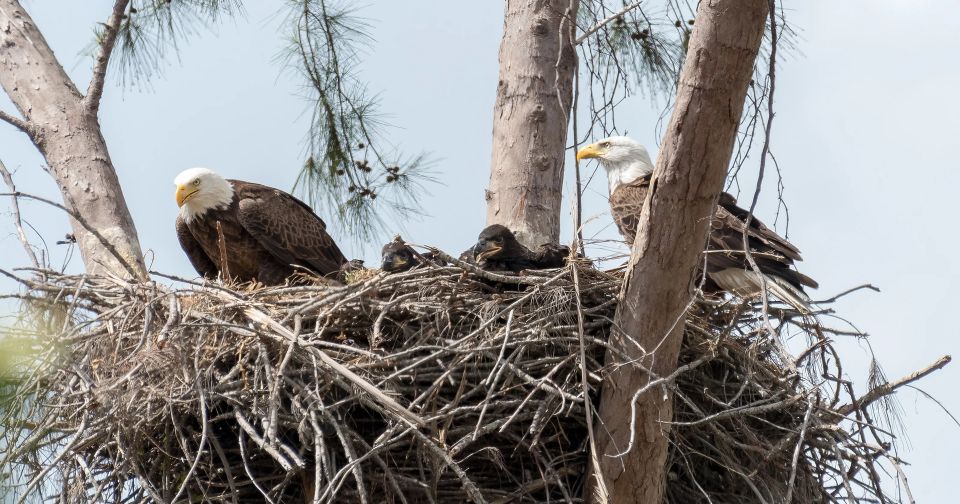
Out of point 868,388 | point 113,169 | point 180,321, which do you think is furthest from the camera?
point 113,169

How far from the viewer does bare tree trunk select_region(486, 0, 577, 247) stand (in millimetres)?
6594

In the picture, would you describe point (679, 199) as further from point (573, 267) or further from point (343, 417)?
point (343, 417)

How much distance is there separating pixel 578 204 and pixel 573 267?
34 centimetres

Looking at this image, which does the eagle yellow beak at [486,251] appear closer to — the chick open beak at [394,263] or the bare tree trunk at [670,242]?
the chick open beak at [394,263]

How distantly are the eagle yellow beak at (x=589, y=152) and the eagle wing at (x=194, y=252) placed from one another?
2.25 metres

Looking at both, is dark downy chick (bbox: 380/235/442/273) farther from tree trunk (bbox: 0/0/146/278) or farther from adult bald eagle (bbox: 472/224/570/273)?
tree trunk (bbox: 0/0/146/278)

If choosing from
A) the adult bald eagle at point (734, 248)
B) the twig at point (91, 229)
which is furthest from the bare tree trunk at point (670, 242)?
the twig at point (91, 229)

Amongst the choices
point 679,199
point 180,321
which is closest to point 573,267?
point 679,199

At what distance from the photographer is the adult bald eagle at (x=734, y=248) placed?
5930mm

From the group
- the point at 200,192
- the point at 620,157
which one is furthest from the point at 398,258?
the point at 620,157

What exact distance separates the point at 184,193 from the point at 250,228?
42 centimetres

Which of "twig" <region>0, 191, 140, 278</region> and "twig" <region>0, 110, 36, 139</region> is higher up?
"twig" <region>0, 110, 36, 139</region>

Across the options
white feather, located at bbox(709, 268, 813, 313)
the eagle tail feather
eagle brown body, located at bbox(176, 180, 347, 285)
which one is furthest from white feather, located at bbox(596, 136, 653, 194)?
eagle brown body, located at bbox(176, 180, 347, 285)

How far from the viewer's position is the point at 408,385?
4871 mm
